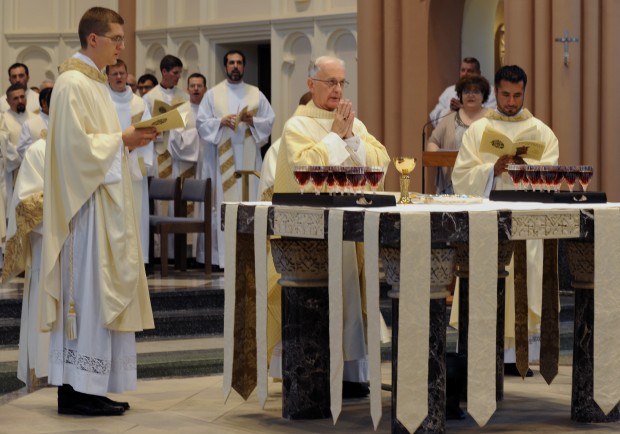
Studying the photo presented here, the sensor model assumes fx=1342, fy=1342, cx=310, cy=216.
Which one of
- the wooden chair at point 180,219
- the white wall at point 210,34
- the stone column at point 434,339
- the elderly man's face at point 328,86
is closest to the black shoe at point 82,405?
the stone column at point 434,339

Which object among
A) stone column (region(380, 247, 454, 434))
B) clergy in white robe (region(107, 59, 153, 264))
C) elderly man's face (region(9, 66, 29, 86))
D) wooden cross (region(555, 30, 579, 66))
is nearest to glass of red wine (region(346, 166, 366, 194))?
stone column (region(380, 247, 454, 434))

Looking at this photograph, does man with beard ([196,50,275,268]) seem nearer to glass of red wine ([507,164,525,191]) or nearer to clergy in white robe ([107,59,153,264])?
clergy in white robe ([107,59,153,264])

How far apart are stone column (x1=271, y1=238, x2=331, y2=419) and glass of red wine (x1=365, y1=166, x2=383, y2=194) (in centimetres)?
42

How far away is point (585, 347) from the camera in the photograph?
6180mm

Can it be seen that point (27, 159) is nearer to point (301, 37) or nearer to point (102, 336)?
point (102, 336)

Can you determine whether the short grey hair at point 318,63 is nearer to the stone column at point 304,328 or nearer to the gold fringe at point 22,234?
the stone column at point 304,328

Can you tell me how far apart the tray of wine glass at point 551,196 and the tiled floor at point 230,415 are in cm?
104

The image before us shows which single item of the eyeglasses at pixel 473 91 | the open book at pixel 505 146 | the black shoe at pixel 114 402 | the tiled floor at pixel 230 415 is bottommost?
the tiled floor at pixel 230 415

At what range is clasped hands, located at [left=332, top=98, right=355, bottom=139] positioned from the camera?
22.0ft

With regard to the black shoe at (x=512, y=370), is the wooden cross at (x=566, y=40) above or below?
above

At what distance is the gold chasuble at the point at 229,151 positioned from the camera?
1291 centimetres

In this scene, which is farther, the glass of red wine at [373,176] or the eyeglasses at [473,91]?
the eyeglasses at [473,91]

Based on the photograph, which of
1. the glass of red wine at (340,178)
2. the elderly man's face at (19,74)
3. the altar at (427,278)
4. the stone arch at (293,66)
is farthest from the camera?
the stone arch at (293,66)

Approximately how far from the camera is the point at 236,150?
13.0 m
